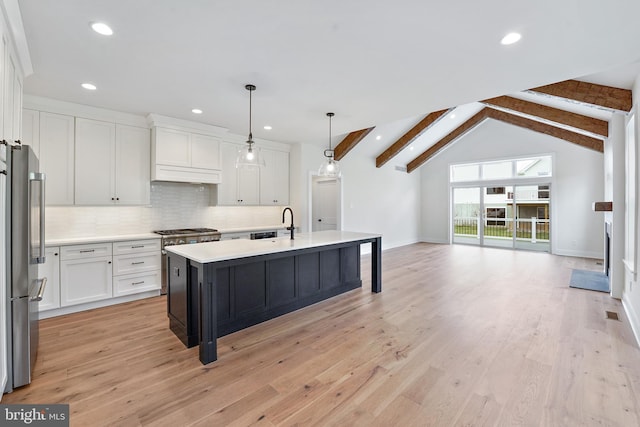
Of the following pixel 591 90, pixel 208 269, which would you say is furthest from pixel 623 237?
pixel 208 269

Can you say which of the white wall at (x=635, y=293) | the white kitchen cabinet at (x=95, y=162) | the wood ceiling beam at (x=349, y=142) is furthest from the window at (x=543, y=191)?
the white kitchen cabinet at (x=95, y=162)

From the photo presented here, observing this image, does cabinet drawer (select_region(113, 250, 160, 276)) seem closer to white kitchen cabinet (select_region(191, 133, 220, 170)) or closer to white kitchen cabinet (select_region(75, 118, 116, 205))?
white kitchen cabinet (select_region(75, 118, 116, 205))

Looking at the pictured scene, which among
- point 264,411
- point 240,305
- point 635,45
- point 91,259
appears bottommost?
point 264,411

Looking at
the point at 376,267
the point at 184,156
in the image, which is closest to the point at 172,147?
the point at 184,156

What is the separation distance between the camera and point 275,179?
5949 mm

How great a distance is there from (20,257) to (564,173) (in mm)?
9923

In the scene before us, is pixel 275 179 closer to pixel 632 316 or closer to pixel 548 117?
pixel 548 117

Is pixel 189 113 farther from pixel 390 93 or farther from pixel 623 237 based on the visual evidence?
pixel 623 237

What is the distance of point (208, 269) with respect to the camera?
8.01ft

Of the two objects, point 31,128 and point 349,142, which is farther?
point 349,142

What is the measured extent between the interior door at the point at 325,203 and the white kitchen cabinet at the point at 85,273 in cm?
467

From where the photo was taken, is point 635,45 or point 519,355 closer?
point 635,45

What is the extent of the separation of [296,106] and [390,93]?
4.08ft

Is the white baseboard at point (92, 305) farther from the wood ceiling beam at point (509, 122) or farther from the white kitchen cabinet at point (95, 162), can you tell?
the wood ceiling beam at point (509, 122)
